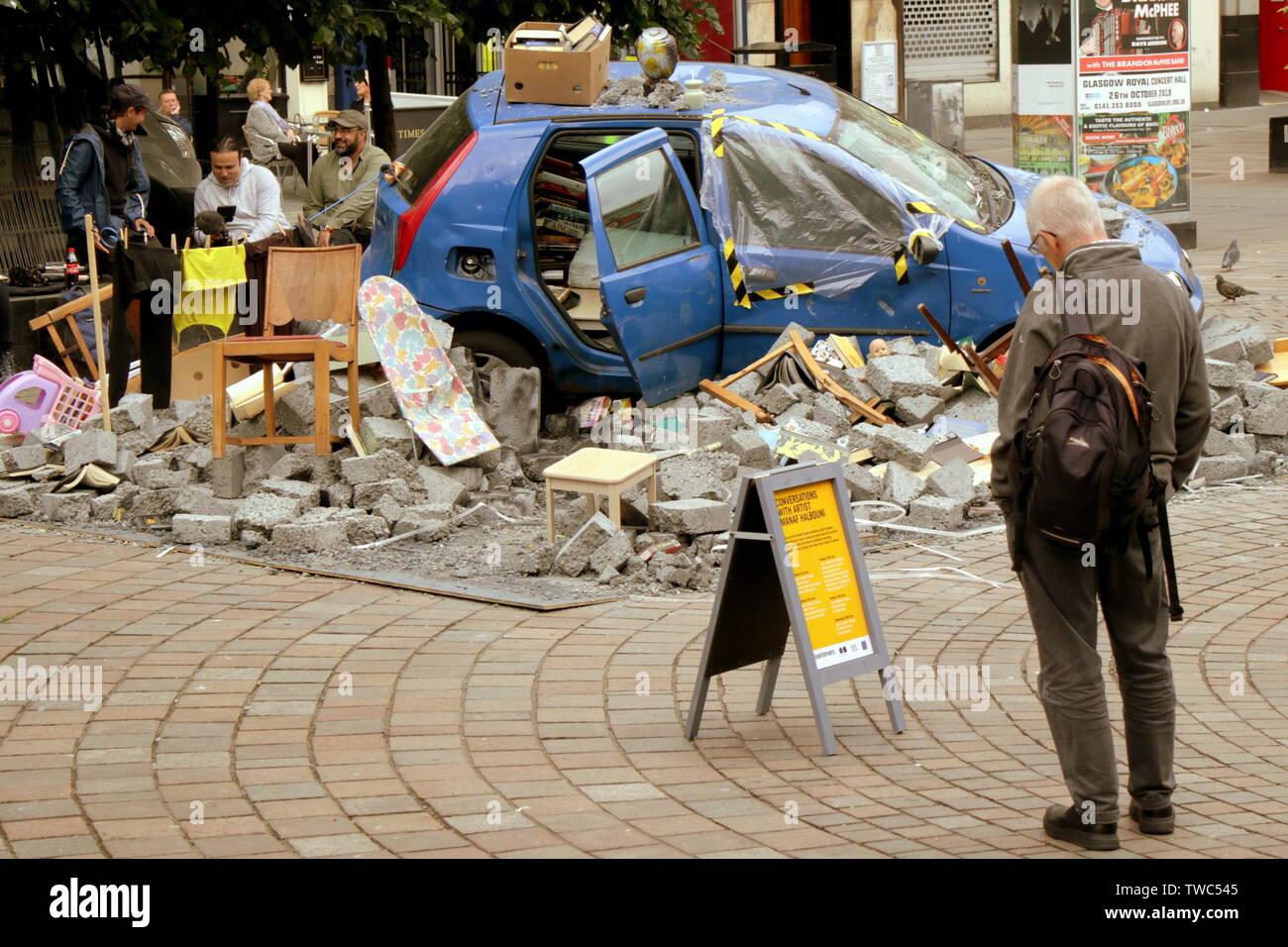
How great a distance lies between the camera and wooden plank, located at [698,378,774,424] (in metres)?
9.07

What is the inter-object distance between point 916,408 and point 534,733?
13.8 ft

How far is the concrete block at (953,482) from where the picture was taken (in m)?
8.23

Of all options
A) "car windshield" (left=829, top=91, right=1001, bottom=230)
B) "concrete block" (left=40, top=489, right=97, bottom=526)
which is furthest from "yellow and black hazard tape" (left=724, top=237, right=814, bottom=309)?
"concrete block" (left=40, top=489, right=97, bottom=526)

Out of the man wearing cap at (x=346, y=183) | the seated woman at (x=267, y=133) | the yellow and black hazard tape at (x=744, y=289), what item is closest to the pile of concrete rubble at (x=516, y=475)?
the yellow and black hazard tape at (x=744, y=289)

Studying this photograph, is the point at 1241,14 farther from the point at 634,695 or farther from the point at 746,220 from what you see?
the point at 634,695

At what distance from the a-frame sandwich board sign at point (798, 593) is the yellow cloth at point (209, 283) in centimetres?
574

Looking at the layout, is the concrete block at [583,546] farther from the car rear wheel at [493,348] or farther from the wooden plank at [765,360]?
the car rear wheel at [493,348]

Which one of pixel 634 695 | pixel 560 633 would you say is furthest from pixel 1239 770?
pixel 560 633

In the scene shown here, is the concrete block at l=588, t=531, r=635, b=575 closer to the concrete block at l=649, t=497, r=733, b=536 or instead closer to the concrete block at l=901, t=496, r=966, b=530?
the concrete block at l=649, t=497, r=733, b=536

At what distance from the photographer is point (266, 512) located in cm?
799

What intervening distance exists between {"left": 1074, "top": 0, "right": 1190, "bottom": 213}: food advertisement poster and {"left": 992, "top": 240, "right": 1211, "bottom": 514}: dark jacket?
39.5 feet

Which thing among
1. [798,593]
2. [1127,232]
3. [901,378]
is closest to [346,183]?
[901,378]

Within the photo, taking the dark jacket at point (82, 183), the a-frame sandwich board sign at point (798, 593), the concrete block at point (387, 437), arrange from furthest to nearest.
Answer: the dark jacket at point (82, 183), the concrete block at point (387, 437), the a-frame sandwich board sign at point (798, 593)

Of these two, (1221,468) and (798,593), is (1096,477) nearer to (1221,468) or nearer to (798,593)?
(798,593)
